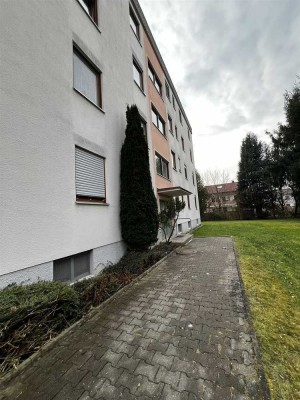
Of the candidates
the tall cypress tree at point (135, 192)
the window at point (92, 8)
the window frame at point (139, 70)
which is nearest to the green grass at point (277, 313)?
the tall cypress tree at point (135, 192)

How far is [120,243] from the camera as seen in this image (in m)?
7.27

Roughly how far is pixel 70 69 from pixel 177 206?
7.07m

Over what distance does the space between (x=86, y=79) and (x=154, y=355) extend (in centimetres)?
757

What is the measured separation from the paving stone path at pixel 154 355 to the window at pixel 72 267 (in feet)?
5.35

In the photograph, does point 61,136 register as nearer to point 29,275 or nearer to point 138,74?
point 29,275

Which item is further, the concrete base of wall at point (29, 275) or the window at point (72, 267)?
the window at point (72, 267)

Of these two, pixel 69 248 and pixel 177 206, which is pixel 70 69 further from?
pixel 177 206

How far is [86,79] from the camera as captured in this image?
6492mm

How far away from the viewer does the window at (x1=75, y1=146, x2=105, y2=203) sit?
560 centimetres

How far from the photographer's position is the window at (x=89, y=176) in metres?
5.60

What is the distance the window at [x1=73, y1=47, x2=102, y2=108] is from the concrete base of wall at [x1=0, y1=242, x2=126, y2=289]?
16.3 ft

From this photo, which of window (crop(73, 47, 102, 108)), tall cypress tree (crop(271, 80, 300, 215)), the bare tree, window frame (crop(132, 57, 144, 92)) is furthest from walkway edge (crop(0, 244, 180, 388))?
the bare tree

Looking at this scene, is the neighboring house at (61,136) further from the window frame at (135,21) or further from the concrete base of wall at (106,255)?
the window frame at (135,21)

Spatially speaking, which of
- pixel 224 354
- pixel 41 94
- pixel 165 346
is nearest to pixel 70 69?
pixel 41 94
